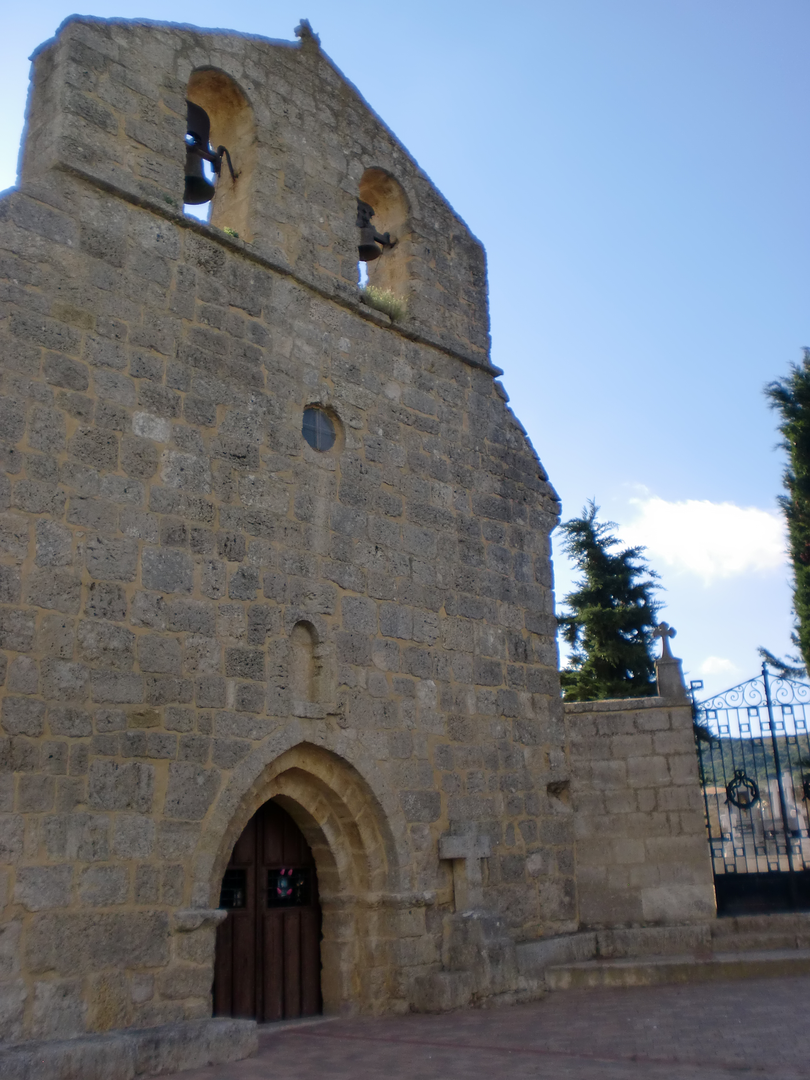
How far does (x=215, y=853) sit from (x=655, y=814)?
4.28 metres

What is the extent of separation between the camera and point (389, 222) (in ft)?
27.6

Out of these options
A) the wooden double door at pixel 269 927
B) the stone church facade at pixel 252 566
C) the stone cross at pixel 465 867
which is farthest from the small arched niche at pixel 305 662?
the stone cross at pixel 465 867

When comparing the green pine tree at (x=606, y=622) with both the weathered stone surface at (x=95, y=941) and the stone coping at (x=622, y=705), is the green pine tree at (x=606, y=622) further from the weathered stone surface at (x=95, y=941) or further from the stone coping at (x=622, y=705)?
the weathered stone surface at (x=95, y=941)

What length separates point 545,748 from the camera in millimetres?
7977

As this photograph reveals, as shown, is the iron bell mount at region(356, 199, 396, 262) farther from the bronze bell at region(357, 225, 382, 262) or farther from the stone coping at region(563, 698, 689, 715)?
the stone coping at region(563, 698, 689, 715)

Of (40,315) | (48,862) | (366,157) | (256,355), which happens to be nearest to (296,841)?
(48,862)

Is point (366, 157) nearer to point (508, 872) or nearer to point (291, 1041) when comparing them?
point (508, 872)

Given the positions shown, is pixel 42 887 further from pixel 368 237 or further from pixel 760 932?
pixel 760 932

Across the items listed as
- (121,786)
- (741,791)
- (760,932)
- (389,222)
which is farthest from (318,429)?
(760,932)

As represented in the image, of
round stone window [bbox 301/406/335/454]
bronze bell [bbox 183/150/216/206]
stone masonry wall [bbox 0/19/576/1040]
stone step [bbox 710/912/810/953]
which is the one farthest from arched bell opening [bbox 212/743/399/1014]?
bronze bell [bbox 183/150/216/206]

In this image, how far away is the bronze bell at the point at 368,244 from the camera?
25.9 ft

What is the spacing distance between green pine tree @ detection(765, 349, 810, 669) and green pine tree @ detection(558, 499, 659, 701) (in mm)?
2664

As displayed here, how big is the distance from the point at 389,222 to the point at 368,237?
1.89 ft

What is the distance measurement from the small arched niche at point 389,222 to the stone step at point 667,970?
5.47m
